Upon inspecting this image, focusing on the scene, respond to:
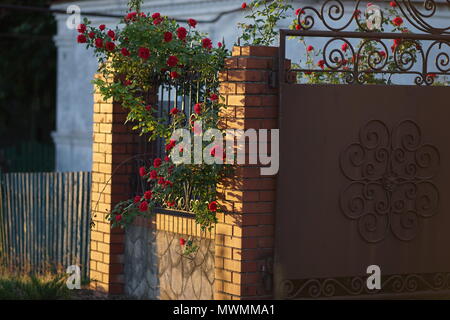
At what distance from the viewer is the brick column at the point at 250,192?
691cm

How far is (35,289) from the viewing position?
8352 mm

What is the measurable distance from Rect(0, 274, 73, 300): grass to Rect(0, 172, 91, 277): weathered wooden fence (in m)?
1.06

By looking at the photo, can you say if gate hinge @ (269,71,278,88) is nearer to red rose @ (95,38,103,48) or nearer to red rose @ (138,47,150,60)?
red rose @ (138,47,150,60)

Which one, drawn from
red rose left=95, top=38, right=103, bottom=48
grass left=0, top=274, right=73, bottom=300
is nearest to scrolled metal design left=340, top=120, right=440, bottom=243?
red rose left=95, top=38, right=103, bottom=48

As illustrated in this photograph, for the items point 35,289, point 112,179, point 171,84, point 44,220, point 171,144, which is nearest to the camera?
point 171,144

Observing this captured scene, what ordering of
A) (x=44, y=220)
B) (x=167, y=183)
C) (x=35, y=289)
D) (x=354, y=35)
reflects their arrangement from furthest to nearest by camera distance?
1. (x=44, y=220)
2. (x=35, y=289)
3. (x=167, y=183)
4. (x=354, y=35)

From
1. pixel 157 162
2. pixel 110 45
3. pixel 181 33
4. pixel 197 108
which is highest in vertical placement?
pixel 181 33

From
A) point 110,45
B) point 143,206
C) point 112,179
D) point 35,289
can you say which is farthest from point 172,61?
point 35,289

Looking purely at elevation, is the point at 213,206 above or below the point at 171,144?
below

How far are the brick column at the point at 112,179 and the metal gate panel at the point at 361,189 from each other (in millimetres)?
2226

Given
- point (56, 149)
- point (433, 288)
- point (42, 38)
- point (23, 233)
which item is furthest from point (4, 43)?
point (433, 288)

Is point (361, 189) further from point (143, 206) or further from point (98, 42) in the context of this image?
point (98, 42)

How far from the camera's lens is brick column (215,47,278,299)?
22.7ft

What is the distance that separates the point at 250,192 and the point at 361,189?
96 cm
